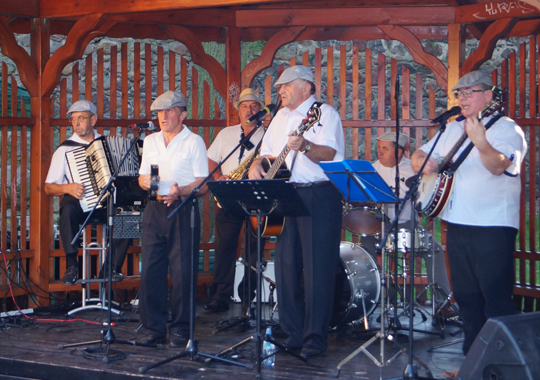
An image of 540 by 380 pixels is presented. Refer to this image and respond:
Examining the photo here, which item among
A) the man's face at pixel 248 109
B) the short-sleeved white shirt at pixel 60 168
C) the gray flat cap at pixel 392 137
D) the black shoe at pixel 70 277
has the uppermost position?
the man's face at pixel 248 109

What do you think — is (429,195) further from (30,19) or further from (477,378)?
(30,19)

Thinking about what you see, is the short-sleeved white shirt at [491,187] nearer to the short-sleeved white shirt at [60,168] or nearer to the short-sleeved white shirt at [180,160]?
the short-sleeved white shirt at [180,160]

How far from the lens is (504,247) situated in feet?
13.9

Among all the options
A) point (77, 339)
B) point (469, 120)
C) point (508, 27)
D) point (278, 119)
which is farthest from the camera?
point (508, 27)

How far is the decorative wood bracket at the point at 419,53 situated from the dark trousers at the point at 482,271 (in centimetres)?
305

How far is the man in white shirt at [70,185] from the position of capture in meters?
6.84

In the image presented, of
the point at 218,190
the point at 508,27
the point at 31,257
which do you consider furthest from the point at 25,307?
the point at 508,27

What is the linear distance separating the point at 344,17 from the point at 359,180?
3391 millimetres

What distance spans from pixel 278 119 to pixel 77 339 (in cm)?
263

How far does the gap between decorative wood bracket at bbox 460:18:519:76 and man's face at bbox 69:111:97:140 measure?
402 centimetres

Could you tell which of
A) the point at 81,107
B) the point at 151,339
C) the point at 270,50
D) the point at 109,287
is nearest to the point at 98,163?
the point at 81,107

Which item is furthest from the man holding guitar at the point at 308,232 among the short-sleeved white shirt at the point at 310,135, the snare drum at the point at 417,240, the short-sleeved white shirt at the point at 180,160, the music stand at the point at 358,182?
the snare drum at the point at 417,240

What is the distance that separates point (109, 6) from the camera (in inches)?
263

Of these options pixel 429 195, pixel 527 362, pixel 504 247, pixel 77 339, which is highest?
pixel 429 195
